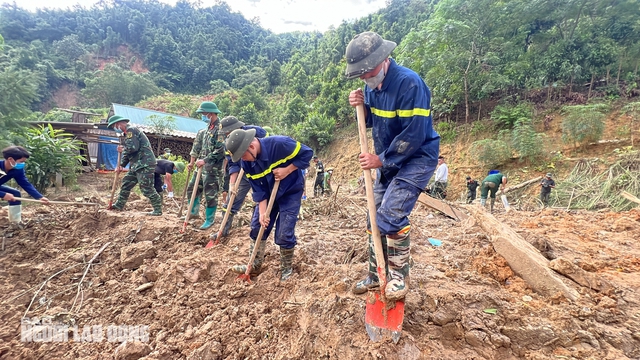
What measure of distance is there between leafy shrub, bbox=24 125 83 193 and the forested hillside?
94cm

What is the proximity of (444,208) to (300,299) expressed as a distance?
4.68 meters

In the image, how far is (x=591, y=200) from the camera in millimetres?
8117

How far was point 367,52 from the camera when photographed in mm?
1944

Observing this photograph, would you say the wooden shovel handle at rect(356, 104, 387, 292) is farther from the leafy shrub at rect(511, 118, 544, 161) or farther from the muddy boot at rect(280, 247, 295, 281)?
the leafy shrub at rect(511, 118, 544, 161)

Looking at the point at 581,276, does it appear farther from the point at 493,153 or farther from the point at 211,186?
the point at 493,153

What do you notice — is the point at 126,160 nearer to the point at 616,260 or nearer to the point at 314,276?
the point at 314,276

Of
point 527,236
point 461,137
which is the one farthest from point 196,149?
point 461,137

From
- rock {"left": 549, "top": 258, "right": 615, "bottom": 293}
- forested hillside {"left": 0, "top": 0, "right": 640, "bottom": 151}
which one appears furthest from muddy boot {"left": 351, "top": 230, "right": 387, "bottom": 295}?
forested hillside {"left": 0, "top": 0, "right": 640, "bottom": 151}

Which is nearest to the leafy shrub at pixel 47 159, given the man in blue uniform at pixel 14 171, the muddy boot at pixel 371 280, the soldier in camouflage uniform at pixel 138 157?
the man in blue uniform at pixel 14 171

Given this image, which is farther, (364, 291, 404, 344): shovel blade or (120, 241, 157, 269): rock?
(120, 241, 157, 269): rock

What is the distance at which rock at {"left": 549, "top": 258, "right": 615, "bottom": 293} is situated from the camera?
2.31 m

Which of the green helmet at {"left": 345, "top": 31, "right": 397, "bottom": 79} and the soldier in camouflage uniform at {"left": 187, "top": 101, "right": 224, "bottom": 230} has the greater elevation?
the green helmet at {"left": 345, "top": 31, "right": 397, "bottom": 79}

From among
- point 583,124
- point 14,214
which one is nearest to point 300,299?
point 14,214

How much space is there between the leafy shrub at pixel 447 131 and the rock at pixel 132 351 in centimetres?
1365
